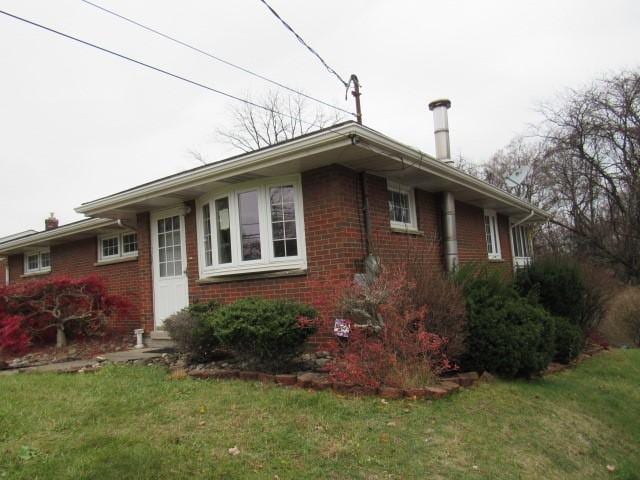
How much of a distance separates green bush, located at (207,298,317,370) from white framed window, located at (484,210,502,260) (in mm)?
7726

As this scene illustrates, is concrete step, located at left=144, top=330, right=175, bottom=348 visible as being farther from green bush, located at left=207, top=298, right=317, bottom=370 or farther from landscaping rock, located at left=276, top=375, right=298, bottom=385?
landscaping rock, located at left=276, top=375, right=298, bottom=385

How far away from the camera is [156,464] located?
3.40 metres

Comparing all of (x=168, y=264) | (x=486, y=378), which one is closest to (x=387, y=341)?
(x=486, y=378)

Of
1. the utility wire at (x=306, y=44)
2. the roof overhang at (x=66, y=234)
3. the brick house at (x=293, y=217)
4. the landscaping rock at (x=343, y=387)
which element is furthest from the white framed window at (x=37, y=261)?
the landscaping rock at (x=343, y=387)

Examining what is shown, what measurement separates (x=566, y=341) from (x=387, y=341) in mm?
4010

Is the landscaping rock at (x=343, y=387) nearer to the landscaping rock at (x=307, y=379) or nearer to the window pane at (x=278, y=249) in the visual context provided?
the landscaping rock at (x=307, y=379)

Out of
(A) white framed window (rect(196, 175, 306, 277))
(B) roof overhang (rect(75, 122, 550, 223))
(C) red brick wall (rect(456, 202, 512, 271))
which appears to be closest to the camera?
(B) roof overhang (rect(75, 122, 550, 223))

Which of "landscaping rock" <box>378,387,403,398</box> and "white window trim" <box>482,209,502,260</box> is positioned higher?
"white window trim" <box>482,209,502,260</box>

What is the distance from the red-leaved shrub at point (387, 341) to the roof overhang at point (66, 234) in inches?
263

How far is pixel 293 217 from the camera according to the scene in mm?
7543

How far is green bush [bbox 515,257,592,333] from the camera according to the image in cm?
894

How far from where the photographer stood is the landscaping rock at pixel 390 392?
4.88 metres

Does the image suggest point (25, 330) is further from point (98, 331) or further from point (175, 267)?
point (175, 267)

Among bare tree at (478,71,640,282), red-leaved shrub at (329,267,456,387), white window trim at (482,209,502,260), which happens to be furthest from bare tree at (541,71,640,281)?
red-leaved shrub at (329,267,456,387)
